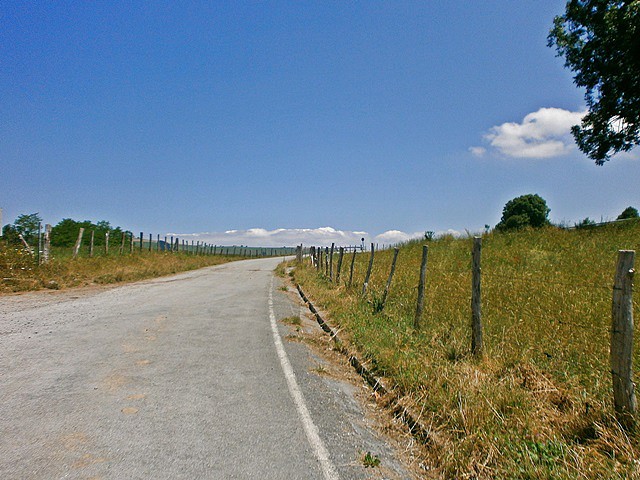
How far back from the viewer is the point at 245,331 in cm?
926

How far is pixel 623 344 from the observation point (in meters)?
4.04

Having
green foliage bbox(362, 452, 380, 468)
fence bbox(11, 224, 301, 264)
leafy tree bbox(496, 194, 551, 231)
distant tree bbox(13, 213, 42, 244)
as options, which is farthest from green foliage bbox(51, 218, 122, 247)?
green foliage bbox(362, 452, 380, 468)

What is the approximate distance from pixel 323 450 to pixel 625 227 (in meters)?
22.5

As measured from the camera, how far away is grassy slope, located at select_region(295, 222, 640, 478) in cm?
369

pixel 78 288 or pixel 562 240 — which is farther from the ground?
pixel 562 240

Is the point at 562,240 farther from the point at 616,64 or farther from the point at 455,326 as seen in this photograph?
the point at 455,326

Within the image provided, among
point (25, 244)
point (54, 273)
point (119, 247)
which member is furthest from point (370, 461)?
point (119, 247)

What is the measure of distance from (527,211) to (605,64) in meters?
40.0

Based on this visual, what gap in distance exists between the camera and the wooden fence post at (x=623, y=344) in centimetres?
396

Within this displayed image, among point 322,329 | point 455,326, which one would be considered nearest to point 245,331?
point 322,329

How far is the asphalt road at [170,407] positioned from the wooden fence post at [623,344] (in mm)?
2200

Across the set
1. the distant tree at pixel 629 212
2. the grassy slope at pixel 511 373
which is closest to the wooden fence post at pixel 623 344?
the grassy slope at pixel 511 373

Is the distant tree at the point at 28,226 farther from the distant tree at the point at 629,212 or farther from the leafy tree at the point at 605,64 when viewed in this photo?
the distant tree at the point at 629,212

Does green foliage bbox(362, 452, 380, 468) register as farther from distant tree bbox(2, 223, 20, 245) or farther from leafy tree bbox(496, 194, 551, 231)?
leafy tree bbox(496, 194, 551, 231)
